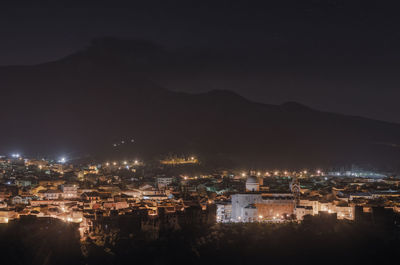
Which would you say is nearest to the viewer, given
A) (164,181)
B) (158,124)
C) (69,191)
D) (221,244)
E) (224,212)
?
(221,244)

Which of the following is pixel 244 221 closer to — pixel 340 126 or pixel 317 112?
pixel 340 126

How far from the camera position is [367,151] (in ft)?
306

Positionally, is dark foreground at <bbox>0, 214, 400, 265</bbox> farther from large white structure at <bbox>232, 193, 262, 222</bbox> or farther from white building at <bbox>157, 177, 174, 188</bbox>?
white building at <bbox>157, 177, 174, 188</bbox>

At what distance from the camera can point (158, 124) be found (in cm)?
9550

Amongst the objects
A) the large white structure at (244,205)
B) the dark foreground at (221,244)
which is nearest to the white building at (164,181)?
the large white structure at (244,205)

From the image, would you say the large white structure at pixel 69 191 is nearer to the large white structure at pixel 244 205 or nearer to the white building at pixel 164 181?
the white building at pixel 164 181

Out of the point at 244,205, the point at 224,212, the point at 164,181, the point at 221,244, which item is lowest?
the point at 221,244

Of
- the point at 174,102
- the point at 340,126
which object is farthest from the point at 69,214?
the point at 340,126

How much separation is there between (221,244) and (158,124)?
7110 cm

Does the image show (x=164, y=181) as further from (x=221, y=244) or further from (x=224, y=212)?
(x=221, y=244)

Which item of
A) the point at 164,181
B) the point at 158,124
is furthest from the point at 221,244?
the point at 158,124

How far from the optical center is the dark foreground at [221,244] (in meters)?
23.1

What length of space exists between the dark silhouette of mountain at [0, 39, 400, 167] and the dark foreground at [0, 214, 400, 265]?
136ft

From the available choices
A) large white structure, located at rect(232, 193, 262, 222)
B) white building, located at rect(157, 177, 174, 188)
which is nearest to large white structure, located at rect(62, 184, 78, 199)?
white building, located at rect(157, 177, 174, 188)
